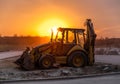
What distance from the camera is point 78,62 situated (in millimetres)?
30375

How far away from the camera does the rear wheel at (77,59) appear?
3011 centimetres

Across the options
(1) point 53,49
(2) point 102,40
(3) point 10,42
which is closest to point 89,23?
(1) point 53,49

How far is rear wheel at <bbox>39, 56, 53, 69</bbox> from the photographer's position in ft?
94.8

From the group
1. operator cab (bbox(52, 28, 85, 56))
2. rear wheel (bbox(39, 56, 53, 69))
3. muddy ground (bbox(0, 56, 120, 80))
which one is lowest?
muddy ground (bbox(0, 56, 120, 80))

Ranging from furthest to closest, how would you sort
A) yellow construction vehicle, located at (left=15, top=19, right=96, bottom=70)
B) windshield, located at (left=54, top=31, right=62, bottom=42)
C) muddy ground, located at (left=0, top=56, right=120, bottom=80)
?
windshield, located at (left=54, top=31, right=62, bottom=42), yellow construction vehicle, located at (left=15, top=19, right=96, bottom=70), muddy ground, located at (left=0, top=56, right=120, bottom=80)

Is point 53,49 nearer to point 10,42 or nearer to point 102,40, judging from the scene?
point 102,40

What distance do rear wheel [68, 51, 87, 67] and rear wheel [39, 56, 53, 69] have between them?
1718 mm

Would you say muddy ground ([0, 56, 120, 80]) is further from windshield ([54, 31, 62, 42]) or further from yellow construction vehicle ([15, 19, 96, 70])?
windshield ([54, 31, 62, 42])

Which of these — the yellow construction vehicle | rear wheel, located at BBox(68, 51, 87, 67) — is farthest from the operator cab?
rear wheel, located at BBox(68, 51, 87, 67)

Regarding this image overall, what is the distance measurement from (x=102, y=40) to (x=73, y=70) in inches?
1943

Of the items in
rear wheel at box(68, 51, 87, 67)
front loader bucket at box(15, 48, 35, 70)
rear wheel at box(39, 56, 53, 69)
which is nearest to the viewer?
front loader bucket at box(15, 48, 35, 70)

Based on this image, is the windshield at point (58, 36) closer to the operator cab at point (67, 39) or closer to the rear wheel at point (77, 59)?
the operator cab at point (67, 39)

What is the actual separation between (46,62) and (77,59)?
2.56m

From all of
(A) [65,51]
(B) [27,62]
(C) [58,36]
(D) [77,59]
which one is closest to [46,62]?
(B) [27,62]
